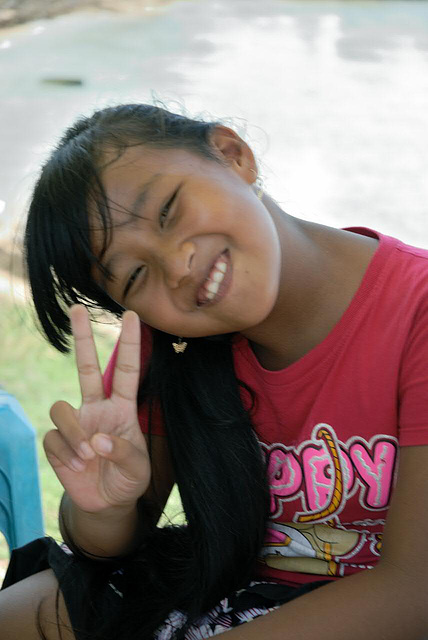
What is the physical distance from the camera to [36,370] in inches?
106

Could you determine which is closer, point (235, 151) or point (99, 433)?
point (99, 433)

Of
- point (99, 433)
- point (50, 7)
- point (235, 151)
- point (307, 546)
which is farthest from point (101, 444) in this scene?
point (50, 7)

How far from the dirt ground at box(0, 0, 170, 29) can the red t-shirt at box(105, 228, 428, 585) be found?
21.1 feet

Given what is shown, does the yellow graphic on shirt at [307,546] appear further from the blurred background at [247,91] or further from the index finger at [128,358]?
the blurred background at [247,91]

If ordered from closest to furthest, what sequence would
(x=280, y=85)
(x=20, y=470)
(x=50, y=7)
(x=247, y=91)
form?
(x=20, y=470) < (x=247, y=91) < (x=280, y=85) < (x=50, y=7)

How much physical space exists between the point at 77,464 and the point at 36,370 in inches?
65.2

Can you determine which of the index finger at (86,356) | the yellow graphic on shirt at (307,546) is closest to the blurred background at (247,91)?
the yellow graphic on shirt at (307,546)

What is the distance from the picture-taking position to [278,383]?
1.17 m

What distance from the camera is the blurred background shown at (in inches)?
132

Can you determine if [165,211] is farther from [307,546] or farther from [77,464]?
[307,546]

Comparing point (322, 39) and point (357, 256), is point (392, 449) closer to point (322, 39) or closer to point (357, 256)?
point (357, 256)

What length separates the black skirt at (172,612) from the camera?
1.10m

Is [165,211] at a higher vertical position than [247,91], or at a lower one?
higher

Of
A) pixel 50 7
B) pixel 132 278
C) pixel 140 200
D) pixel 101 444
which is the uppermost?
pixel 140 200
